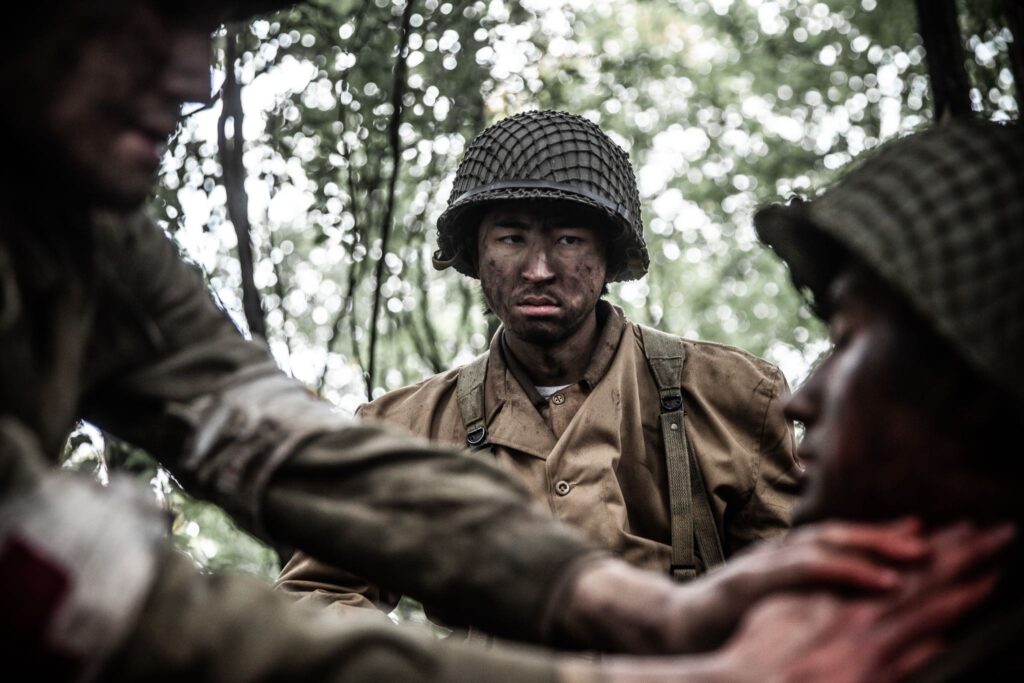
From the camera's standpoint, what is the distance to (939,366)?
1.67 m

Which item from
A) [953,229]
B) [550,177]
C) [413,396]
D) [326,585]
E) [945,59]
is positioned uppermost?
[945,59]

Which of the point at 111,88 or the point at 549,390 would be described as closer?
the point at 111,88

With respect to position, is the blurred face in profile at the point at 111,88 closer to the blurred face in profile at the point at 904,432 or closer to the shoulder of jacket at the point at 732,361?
the blurred face in profile at the point at 904,432

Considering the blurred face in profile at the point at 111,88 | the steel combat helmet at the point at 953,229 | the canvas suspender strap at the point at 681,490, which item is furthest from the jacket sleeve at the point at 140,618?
the canvas suspender strap at the point at 681,490

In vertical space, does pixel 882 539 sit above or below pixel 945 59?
below

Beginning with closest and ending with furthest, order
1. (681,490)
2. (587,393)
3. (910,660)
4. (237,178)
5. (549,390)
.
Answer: (910,660) → (681,490) → (587,393) → (549,390) → (237,178)

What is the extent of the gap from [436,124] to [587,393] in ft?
7.38

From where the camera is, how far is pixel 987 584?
63.8 inches

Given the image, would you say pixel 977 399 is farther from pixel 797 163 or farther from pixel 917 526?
pixel 797 163

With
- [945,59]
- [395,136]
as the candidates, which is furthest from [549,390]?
[945,59]

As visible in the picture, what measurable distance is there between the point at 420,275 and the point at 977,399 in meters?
4.62

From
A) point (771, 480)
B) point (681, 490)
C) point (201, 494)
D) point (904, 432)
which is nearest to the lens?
point (904, 432)

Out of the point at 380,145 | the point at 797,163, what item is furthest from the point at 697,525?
the point at 797,163

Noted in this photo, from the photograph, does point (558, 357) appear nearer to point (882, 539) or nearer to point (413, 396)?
point (413, 396)
